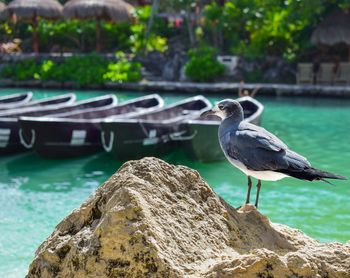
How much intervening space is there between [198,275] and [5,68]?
26.2 metres

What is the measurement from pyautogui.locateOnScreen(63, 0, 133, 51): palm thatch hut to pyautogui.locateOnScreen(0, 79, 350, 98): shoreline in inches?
129

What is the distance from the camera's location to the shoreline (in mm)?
22641

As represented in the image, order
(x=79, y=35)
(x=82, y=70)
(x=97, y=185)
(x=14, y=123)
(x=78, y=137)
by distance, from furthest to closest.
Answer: (x=79, y=35) → (x=82, y=70) → (x=14, y=123) → (x=78, y=137) → (x=97, y=185)

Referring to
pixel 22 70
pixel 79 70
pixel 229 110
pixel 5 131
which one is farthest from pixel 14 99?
pixel 229 110

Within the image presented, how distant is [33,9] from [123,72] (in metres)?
5.49

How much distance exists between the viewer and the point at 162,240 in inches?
109

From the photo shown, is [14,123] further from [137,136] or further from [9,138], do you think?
[137,136]

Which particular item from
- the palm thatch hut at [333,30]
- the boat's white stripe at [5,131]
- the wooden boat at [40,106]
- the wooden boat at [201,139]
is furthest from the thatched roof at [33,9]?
the wooden boat at [201,139]

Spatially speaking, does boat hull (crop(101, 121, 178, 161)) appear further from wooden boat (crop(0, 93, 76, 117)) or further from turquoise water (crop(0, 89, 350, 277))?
wooden boat (crop(0, 93, 76, 117))

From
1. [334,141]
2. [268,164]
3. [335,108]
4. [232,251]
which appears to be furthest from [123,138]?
[335,108]

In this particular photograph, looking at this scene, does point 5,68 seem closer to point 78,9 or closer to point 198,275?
point 78,9

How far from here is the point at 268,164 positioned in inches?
173

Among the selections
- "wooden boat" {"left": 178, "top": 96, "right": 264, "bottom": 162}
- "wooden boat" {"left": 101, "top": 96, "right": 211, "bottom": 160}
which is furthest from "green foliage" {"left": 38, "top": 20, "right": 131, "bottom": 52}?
"wooden boat" {"left": 178, "top": 96, "right": 264, "bottom": 162}

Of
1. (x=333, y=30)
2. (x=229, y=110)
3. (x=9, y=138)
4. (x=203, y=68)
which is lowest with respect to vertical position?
(x=203, y=68)
